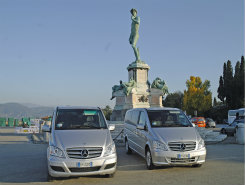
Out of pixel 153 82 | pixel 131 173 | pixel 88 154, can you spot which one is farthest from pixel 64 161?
pixel 153 82

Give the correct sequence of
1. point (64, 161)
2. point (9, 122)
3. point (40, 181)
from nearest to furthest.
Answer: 1. point (64, 161)
2. point (40, 181)
3. point (9, 122)

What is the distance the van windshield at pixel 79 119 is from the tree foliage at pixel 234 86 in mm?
48289

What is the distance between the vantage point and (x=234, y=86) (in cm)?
5091

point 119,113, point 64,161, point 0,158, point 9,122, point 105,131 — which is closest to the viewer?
point 64,161

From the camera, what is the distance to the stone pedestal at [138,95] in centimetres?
2275

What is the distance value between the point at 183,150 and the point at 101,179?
2.40 m

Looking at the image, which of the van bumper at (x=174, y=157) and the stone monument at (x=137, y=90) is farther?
the stone monument at (x=137, y=90)

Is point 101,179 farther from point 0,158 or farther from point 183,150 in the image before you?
point 0,158

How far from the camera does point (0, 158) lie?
9867mm

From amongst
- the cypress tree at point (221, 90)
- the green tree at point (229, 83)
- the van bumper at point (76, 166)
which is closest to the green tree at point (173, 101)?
the cypress tree at point (221, 90)

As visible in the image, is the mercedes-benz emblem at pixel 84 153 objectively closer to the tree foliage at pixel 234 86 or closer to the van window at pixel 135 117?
the van window at pixel 135 117

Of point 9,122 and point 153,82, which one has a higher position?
point 153,82

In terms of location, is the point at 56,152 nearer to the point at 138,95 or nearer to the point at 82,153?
the point at 82,153

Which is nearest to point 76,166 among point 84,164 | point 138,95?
point 84,164
